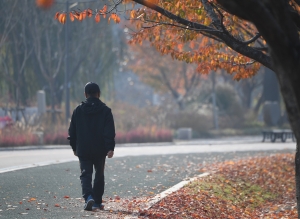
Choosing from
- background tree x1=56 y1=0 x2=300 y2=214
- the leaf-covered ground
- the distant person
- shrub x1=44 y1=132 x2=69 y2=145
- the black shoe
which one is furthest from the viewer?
shrub x1=44 y1=132 x2=69 y2=145

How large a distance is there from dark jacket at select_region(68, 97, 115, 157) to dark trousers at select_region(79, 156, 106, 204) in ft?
0.44

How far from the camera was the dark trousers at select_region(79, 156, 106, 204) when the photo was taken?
10094mm

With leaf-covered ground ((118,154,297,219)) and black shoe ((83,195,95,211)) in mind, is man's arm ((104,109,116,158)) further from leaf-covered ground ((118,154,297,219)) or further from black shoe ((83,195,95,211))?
leaf-covered ground ((118,154,297,219))

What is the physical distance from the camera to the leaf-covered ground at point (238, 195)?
1104 cm

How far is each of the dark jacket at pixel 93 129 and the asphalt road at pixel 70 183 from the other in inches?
35.0

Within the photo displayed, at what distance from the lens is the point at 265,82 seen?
49938 millimetres

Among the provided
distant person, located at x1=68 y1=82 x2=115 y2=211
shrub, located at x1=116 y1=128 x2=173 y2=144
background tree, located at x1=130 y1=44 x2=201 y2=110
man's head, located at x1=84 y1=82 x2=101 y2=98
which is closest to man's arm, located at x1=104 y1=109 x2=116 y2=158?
distant person, located at x1=68 y1=82 x2=115 y2=211

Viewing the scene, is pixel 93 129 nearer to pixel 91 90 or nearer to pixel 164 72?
pixel 91 90

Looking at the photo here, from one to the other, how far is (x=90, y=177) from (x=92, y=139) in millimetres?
550

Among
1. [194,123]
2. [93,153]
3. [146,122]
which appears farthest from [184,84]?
[93,153]

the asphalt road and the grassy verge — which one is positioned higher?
the asphalt road

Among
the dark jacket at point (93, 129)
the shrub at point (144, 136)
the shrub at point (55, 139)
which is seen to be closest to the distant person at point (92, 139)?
the dark jacket at point (93, 129)

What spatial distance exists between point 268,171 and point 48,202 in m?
9.38

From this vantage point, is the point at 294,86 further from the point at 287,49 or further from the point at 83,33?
the point at 83,33
